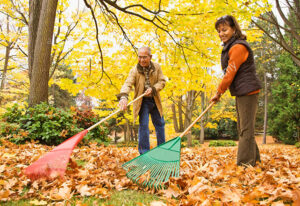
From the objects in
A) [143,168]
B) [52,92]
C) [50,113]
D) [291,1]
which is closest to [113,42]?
[50,113]

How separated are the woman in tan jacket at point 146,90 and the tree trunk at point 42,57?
3.66 metres

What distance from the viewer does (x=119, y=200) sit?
1.82 m

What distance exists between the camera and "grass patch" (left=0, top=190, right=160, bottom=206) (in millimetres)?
1715

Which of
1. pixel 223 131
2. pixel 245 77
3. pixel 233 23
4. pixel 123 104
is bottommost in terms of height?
pixel 223 131

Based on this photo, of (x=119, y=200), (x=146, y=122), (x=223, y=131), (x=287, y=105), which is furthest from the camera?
(x=223, y=131)

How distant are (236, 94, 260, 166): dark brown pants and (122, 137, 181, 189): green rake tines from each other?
896mm

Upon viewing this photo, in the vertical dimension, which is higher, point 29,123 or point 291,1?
point 291,1

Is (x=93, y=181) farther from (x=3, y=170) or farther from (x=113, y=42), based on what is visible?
(x=113, y=42)

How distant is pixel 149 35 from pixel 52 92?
777 inches

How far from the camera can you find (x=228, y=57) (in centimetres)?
276

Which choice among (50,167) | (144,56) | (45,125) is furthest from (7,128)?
(144,56)

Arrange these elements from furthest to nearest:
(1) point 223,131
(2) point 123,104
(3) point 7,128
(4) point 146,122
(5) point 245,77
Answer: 1. (1) point 223,131
2. (3) point 7,128
3. (4) point 146,122
4. (2) point 123,104
5. (5) point 245,77

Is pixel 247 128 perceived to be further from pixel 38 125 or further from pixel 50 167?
pixel 38 125

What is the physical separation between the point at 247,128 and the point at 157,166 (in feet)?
4.08
